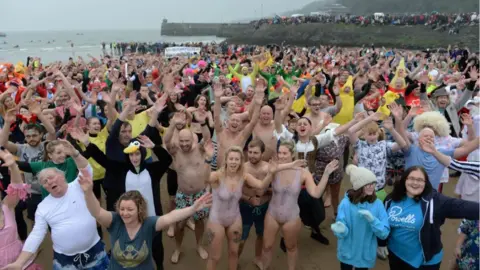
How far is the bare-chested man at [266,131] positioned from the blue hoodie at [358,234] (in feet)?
6.37

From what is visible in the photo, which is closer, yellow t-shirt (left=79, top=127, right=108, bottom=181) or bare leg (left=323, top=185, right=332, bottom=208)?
yellow t-shirt (left=79, top=127, right=108, bottom=181)

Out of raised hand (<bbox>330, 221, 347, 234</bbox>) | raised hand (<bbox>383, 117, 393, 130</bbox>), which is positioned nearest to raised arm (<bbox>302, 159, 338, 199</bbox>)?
raised hand (<bbox>330, 221, 347, 234</bbox>)

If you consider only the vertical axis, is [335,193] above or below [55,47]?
below

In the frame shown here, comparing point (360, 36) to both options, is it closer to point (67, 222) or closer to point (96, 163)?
point (96, 163)

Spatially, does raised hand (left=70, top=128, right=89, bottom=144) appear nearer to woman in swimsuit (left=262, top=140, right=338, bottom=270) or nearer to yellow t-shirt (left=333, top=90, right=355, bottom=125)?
woman in swimsuit (left=262, top=140, right=338, bottom=270)

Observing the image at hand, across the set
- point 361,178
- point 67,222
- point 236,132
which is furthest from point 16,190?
point 361,178

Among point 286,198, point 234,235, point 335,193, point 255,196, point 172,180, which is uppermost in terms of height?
point 286,198

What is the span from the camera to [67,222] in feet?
10.3

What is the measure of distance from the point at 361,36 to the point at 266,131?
43.4 metres

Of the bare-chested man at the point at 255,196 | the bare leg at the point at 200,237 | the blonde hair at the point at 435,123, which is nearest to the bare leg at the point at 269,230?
the bare-chested man at the point at 255,196

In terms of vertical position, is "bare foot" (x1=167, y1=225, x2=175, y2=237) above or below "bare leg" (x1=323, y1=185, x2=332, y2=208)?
below

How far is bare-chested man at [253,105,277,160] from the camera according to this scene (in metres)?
5.09

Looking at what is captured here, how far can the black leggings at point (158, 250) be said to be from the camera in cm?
400

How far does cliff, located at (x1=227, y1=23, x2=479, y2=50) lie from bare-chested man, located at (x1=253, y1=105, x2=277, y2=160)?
104 feet
